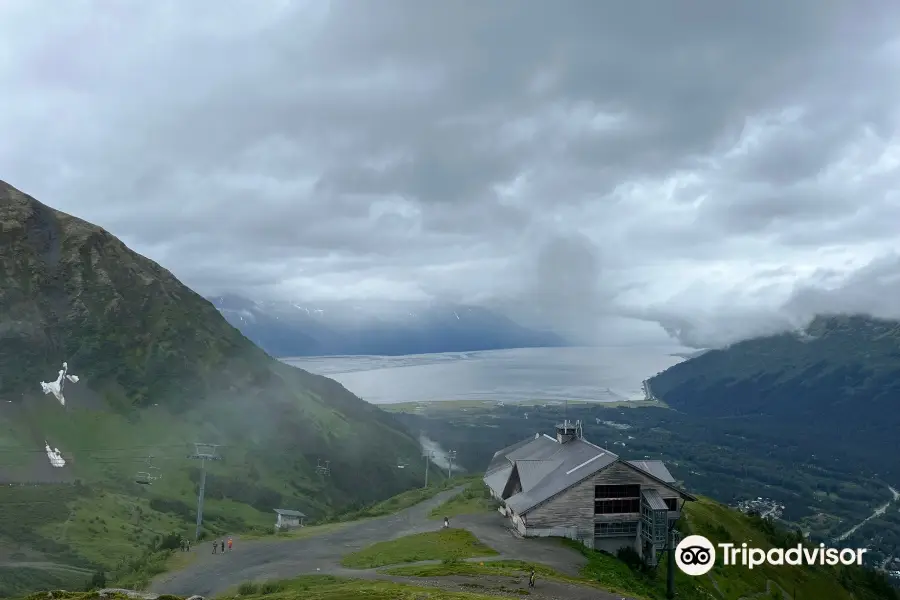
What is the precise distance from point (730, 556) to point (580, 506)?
102 feet

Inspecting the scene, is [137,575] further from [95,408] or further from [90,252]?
[90,252]

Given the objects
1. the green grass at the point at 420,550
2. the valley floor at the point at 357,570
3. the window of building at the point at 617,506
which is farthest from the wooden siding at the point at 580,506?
the green grass at the point at 420,550

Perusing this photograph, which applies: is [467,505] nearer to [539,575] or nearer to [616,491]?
[616,491]

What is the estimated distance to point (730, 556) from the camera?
78.1m

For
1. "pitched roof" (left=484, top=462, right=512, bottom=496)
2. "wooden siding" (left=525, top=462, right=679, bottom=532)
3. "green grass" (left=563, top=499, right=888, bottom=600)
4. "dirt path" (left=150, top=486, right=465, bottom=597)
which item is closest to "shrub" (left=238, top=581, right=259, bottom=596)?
"dirt path" (left=150, top=486, right=465, bottom=597)

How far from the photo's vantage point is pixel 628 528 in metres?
62.6

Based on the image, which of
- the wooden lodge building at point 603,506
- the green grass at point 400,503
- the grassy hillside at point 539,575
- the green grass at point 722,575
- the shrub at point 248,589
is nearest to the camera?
the grassy hillside at point 539,575

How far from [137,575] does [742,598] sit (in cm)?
6189

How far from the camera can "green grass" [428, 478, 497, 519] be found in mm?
74312

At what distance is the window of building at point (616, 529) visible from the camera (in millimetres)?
61875

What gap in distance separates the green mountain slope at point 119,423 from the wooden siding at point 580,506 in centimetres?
5955

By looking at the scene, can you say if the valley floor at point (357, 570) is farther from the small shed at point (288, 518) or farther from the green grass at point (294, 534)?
the small shed at point (288, 518)

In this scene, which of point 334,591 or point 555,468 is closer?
point 334,591

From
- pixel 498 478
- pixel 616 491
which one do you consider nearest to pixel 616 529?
pixel 616 491
